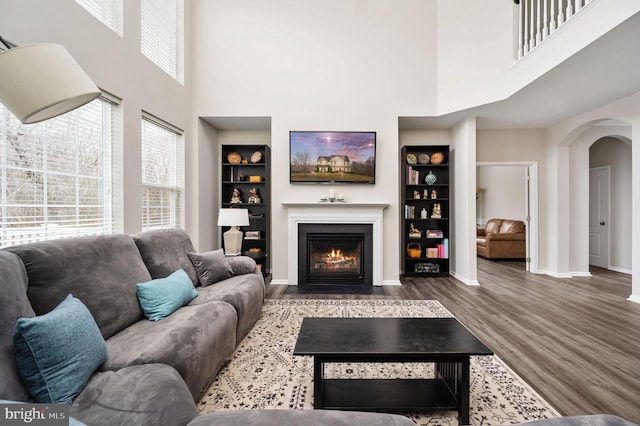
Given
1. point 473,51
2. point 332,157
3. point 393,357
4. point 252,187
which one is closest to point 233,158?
point 252,187

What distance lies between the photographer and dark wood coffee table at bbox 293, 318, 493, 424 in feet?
5.17

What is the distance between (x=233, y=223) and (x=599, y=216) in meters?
7.02

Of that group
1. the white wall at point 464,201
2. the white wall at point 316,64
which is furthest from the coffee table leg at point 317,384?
the white wall at point 464,201

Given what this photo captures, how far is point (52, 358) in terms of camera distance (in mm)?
1198

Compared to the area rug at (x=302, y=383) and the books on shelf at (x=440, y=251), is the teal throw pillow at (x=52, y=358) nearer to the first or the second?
the area rug at (x=302, y=383)

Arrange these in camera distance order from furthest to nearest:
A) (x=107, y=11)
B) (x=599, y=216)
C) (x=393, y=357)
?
(x=599, y=216) → (x=107, y=11) → (x=393, y=357)

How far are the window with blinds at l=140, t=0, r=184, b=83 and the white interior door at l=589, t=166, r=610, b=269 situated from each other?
7.85 metres

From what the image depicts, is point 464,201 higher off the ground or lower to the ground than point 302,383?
higher

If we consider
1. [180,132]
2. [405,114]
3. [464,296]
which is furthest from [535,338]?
[180,132]

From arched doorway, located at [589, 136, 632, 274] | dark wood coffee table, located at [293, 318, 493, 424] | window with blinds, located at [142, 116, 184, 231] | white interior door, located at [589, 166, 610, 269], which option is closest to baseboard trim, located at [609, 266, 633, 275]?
arched doorway, located at [589, 136, 632, 274]

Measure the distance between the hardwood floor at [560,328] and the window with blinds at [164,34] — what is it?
3369 mm

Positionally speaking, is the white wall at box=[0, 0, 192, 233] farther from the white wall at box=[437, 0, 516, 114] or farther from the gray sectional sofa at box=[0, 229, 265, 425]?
the white wall at box=[437, 0, 516, 114]

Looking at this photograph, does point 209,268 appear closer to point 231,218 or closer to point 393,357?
point 231,218

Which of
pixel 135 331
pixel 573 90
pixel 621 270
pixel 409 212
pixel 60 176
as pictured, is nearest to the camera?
pixel 135 331
